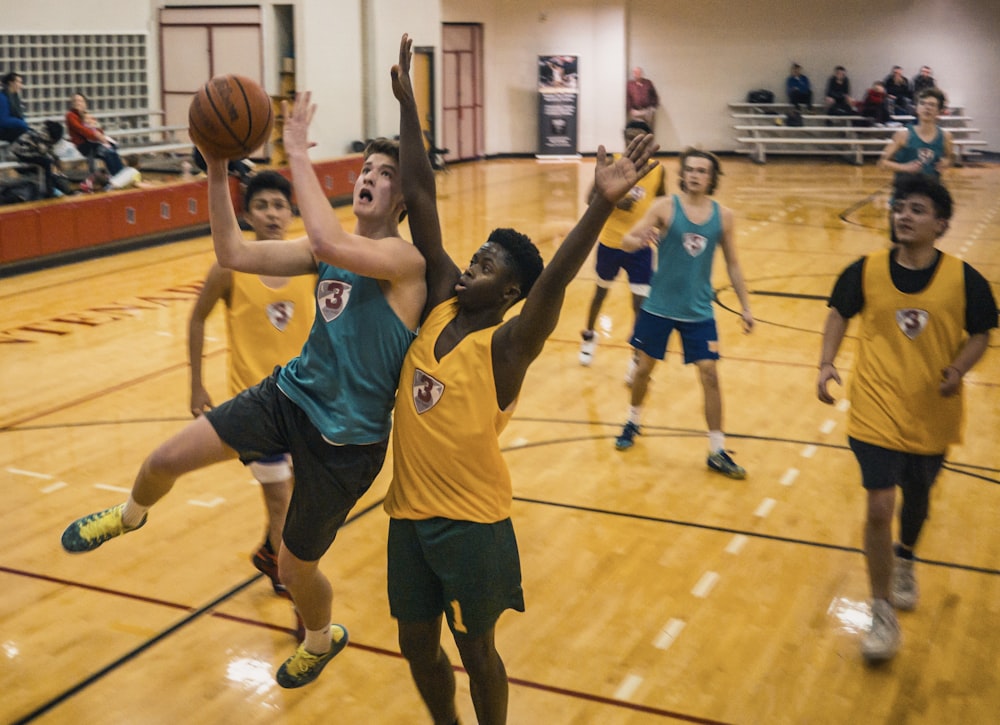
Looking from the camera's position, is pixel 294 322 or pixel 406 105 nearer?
pixel 406 105

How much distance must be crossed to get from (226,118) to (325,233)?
0.56m

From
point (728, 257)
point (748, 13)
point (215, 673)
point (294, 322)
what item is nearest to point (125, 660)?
point (215, 673)

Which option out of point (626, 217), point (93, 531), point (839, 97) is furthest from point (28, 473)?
point (839, 97)

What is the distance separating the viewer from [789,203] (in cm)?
1795

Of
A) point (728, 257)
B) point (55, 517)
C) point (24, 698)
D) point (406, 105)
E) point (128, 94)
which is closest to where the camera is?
point (406, 105)

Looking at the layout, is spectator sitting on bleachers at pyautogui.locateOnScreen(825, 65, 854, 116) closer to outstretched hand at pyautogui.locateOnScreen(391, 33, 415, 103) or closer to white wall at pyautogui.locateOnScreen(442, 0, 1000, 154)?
white wall at pyautogui.locateOnScreen(442, 0, 1000, 154)

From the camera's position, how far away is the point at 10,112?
1449cm

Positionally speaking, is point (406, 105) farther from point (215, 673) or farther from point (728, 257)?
point (728, 257)

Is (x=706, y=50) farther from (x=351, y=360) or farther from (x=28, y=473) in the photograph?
(x=351, y=360)

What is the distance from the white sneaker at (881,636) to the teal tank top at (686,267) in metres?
2.48

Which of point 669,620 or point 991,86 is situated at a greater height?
point 991,86

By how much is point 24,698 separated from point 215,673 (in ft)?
2.23

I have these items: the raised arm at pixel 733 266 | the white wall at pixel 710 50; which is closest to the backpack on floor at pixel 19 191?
the raised arm at pixel 733 266

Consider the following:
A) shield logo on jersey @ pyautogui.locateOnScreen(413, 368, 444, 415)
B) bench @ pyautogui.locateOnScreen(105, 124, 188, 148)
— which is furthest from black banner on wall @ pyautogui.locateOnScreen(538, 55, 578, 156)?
shield logo on jersey @ pyautogui.locateOnScreen(413, 368, 444, 415)
